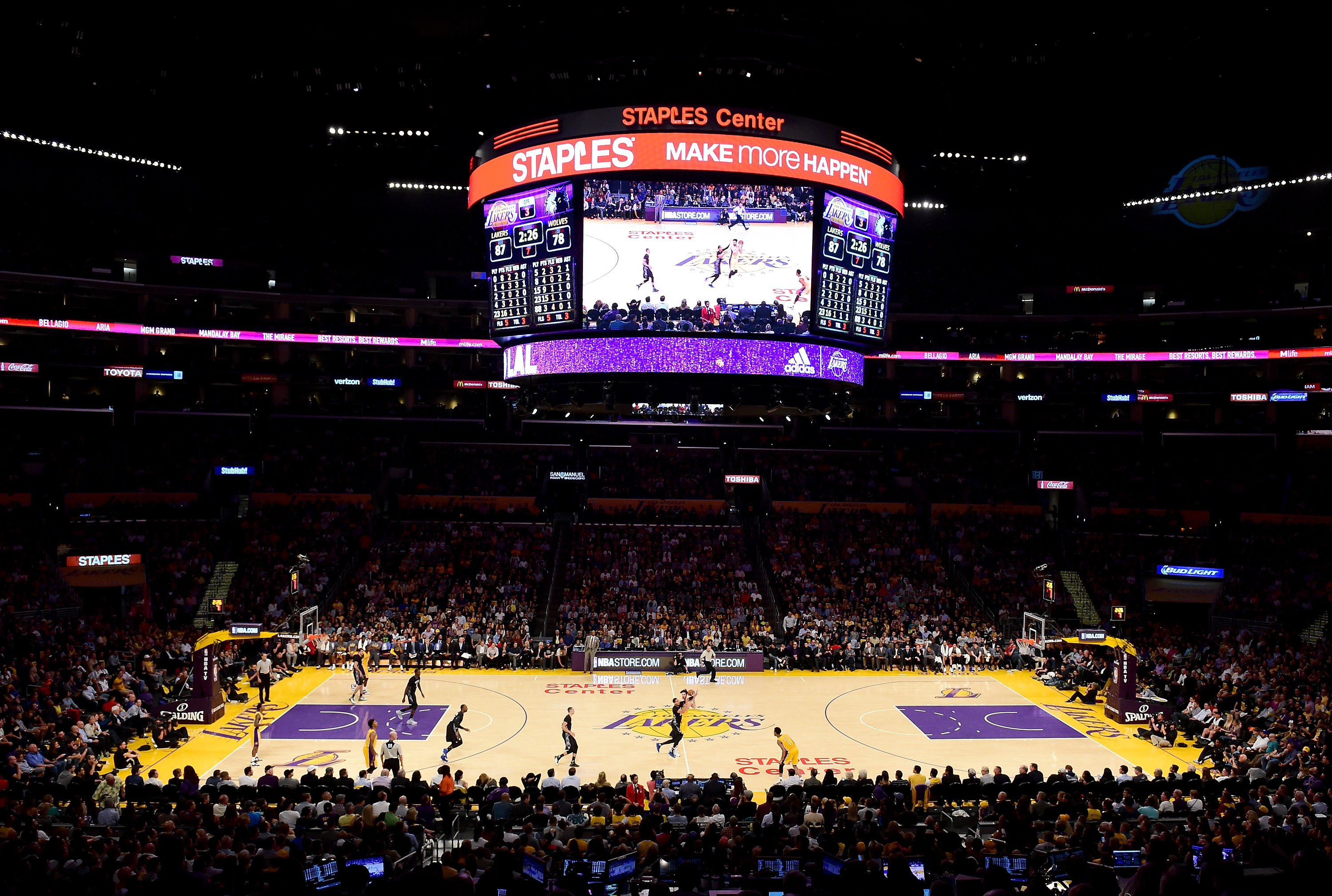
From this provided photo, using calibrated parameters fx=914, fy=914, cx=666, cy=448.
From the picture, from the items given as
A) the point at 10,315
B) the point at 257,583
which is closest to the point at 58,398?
the point at 10,315

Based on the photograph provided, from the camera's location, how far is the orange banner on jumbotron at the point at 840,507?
43875 mm

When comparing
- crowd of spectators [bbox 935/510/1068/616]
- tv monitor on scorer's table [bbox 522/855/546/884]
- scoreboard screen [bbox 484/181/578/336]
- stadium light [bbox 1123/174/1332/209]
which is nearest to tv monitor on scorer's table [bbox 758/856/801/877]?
tv monitor on scorer's table [bbox 522/855/546/884]

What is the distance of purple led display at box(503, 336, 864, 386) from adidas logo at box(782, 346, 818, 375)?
11 millimetres

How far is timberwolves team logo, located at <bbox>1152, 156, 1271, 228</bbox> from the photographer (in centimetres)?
4678

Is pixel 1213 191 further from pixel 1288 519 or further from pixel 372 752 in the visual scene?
pixel 372 752

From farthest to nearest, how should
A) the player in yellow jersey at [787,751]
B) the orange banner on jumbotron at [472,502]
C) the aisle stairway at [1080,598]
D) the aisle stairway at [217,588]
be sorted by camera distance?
1. the orange banner on jumbotron at [472,502]
2. the aisle stairway at [1080,598]
3. the aisle stairway at [217,588]
4. the player in yellow jersey at [787,751]

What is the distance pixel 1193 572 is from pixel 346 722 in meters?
32.1

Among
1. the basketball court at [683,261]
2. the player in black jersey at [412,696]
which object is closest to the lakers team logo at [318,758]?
the player in black jersey at [412,696]

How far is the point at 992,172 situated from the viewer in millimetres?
44844

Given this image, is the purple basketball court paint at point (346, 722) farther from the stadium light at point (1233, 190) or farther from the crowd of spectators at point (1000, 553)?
the stadium light at point (1233, 190)

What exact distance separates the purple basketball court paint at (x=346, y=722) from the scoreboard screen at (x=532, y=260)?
35.0 ft

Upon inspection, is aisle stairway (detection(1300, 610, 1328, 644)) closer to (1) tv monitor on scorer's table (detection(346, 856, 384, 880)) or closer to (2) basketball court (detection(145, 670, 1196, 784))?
(2) basketball court (detection(145, 670, 1196, 784))

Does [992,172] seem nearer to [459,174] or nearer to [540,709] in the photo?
[459,174]

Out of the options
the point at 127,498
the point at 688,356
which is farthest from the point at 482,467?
the point at 688,356
